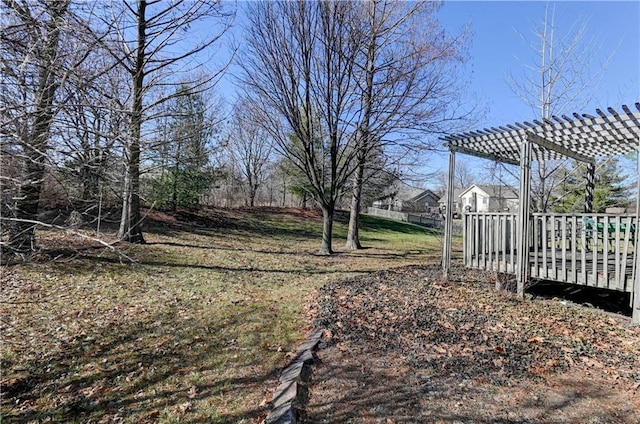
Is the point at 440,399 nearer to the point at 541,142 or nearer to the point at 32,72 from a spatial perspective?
the point at 32,72

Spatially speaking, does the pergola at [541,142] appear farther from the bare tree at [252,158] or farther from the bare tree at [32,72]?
the bare tree at [252,158]

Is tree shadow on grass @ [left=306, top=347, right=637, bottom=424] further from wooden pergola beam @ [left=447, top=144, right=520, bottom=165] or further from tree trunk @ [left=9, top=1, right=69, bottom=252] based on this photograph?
wooden pergola beam @ [left=447, top=144, right=520, bottom=165]

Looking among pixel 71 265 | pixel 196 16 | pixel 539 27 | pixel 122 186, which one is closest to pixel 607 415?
pixel 122 186

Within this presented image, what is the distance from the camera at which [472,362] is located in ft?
9.91

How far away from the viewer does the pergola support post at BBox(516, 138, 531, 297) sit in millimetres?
5039

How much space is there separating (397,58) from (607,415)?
8.17 metres

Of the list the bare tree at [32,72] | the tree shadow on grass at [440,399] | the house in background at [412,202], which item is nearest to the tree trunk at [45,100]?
the bare tree at [32,72]

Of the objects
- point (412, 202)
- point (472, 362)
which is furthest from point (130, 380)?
point (412, 202)

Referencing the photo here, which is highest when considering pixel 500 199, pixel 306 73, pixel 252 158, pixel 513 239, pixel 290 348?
pixel 252 158

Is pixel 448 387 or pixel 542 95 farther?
pixel 542 95

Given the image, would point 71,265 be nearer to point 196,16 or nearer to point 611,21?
point 196,16

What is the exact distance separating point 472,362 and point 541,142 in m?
4.14

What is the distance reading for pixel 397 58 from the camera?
335 inches

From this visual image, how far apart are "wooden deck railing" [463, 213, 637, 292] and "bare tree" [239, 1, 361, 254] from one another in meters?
4.01
